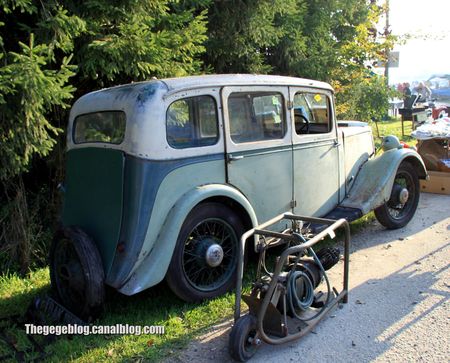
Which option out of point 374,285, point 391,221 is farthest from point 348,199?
point 374,285

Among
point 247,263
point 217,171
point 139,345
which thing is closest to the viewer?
point 139,345

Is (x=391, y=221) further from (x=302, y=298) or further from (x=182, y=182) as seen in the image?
(x=182, y=182)

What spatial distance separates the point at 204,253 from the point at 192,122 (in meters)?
1.12

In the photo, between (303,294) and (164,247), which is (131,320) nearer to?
(164,247)

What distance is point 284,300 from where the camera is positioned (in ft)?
10.0

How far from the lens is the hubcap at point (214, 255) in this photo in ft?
12.1

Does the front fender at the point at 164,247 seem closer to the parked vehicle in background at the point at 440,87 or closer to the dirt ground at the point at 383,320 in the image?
the dirt ground at the point at 383,320

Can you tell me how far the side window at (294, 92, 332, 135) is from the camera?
4.81 meters

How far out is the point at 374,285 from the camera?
13.5 ft

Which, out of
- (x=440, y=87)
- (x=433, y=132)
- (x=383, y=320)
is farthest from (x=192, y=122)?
(x=440, y=87)

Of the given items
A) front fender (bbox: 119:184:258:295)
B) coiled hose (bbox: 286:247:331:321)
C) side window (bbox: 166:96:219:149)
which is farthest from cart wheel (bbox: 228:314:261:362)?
side window (bbox: 166:96:219:149)

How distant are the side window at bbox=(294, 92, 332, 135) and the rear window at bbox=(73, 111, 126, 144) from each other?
1957 millimetres

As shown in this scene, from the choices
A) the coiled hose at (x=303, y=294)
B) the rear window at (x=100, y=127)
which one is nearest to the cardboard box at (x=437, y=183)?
the coiled hose at (x=303, y=294)

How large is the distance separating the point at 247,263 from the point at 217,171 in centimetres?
129
